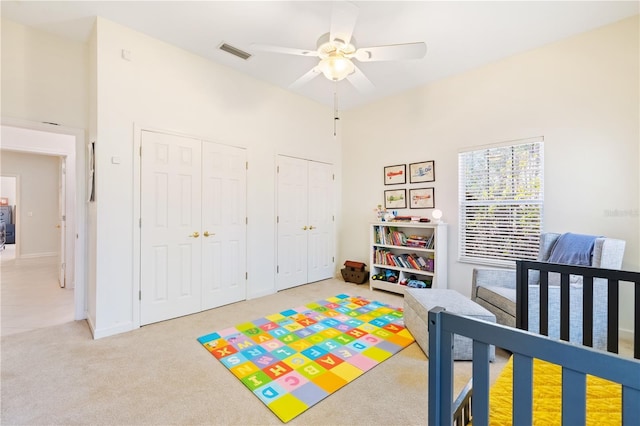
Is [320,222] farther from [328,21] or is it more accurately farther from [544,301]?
[544,301]

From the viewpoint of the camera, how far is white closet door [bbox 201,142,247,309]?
130 inches

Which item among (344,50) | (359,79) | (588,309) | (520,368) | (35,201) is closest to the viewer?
(520,368)

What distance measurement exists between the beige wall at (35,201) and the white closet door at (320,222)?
6676 mm

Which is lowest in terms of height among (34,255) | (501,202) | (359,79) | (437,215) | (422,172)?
(34,255)

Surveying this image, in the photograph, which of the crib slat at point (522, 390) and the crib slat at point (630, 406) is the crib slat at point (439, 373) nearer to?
the crib slat at point (522, 390)

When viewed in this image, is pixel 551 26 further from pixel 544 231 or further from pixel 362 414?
pixel 362 414

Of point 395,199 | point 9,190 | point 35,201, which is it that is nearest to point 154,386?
point 395,199

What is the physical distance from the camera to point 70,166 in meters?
4.26

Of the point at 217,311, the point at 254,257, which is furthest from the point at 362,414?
the point at 254,257

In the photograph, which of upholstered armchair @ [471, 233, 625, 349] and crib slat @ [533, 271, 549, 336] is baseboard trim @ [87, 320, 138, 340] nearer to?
crib slat @ [533, 271, 549, 336]

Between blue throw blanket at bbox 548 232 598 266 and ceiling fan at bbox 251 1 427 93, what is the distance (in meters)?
2.11

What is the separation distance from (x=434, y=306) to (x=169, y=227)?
2747mm

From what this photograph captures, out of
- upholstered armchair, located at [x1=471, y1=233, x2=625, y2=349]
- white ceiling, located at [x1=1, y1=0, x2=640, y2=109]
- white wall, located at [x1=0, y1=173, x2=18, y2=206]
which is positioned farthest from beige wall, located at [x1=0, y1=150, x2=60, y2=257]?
upholstered armchair, located at [x1=471, y1=233, x2=625, y2=349]

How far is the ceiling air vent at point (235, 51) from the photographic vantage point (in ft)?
9.98
